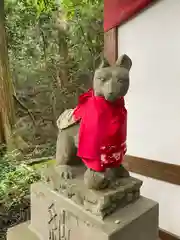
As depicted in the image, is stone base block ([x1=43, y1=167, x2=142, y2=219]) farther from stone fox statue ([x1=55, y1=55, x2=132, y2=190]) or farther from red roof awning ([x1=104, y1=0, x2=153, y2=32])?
red roof awning ([x1=104, y1=0, x2=153, y2=32])

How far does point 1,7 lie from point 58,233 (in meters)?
1.98

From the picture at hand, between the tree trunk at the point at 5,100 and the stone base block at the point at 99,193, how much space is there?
1259mm

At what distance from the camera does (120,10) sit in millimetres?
1932

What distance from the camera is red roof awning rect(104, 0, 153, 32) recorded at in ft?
5.94

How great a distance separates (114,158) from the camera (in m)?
1.09

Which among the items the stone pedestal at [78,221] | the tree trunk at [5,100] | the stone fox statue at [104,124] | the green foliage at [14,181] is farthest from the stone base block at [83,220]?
the tree trunk at [5,100]

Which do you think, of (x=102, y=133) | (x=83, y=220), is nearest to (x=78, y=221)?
(x=83, y=220)

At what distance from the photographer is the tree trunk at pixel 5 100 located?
7.54ft

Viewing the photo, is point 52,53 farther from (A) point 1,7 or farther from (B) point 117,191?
(B) point 117,191

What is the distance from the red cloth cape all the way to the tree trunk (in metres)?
1.46

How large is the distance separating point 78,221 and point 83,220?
4 cm

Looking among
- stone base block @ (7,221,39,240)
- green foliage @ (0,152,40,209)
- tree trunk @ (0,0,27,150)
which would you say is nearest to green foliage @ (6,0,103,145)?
tree trunk @ (0,0,27,150)

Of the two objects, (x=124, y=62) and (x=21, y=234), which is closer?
(x=124, y=62)

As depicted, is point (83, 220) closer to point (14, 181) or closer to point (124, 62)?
point (124, 62)
